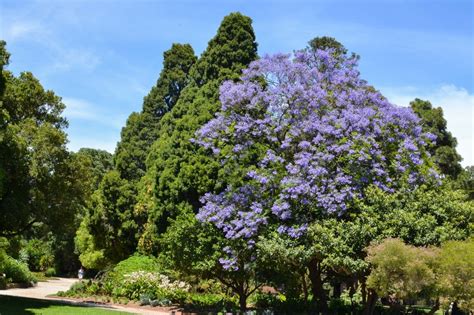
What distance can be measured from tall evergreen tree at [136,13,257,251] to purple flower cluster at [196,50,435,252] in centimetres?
424

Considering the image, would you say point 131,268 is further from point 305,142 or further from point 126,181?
point 305,142

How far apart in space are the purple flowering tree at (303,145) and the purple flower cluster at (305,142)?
34 mm

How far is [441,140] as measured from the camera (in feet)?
117

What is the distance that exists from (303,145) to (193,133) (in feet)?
26.9

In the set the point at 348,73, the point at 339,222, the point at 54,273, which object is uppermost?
the point at 348,73

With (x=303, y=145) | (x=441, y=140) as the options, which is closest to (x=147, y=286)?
(x=303, y=145)

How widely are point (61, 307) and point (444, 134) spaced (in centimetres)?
2703

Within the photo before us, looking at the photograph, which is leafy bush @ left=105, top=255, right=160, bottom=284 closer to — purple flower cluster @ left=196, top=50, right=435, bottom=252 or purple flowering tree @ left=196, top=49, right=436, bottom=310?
purple flowering tree @ left=196, top=49, right=436, bottom=310

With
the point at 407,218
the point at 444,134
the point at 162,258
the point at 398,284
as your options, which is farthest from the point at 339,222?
the point at 444,134

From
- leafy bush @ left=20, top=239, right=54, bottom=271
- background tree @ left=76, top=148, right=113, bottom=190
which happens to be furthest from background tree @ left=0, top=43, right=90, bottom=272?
background tree @ left=76, top=148, right=113, bottom=190

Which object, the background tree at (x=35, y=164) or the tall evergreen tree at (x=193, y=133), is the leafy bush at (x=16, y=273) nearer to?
the background tree at (x=35, y=164)

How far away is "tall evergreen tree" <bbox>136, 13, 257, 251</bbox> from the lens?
23.6m

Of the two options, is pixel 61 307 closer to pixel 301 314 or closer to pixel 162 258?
pixel 162 258

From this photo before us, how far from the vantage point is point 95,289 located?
27266 mm
